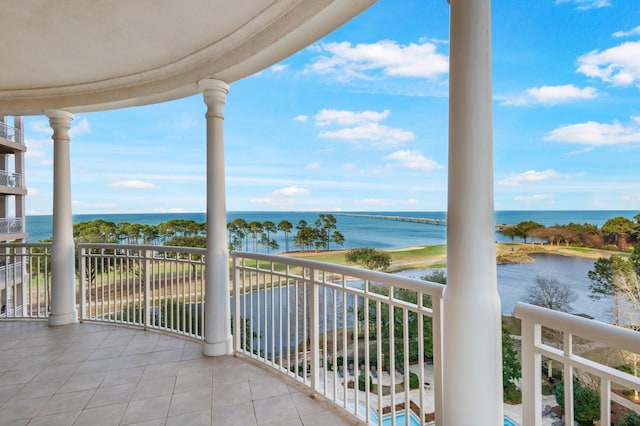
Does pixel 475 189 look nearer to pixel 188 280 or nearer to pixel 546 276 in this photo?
pixel 188 280

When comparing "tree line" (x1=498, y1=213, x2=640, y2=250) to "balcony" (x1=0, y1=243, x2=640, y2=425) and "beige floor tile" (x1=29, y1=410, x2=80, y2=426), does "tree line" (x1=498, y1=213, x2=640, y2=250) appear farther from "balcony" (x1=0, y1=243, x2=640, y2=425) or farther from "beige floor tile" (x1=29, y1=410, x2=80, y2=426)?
"beige floor tile" (x1=29, y1=410, x2=80, y2=426)

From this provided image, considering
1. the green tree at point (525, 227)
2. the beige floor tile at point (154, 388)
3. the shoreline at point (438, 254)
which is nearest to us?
the beige floor tile at point (154, 388)

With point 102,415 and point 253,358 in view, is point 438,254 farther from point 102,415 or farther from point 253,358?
point 102,415

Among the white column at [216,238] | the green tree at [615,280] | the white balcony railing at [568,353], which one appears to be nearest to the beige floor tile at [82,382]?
the white column at [216,238]

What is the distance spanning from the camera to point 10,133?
1456 cm

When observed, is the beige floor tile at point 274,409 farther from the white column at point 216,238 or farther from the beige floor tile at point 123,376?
the beige floor tile at point 123,376

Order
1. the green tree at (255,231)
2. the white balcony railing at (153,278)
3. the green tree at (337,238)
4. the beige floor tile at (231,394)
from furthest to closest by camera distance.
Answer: the green tree at (337,238), the green tree at (255,231), the white balcony railing at (153,278), the beige floor tile at (231,394)

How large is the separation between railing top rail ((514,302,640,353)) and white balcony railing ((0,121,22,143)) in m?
19.8

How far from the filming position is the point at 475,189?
1.27 meters

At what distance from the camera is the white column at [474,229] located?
1.26 m

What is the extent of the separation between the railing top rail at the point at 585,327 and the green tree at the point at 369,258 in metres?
14.8

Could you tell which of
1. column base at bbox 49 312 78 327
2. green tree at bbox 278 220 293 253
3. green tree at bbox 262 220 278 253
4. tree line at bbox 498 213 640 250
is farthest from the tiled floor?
green tree at bbox 278 220 293 253

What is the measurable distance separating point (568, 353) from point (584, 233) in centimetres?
369

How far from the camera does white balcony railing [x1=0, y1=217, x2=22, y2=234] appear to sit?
1364 centimetres
